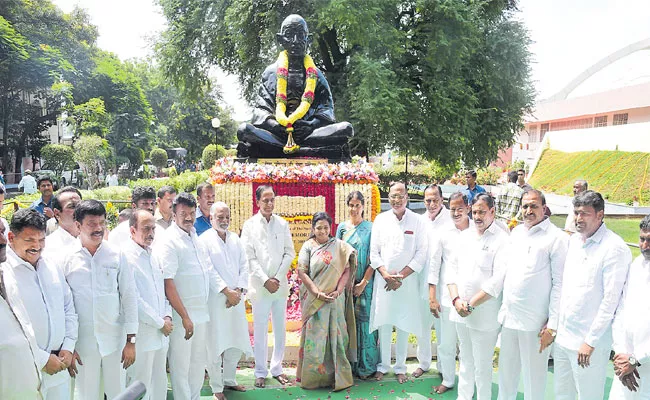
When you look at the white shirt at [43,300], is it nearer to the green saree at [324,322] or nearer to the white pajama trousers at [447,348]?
the green saree at [324,322]

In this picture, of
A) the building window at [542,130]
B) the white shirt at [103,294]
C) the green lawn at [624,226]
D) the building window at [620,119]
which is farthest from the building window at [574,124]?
the white shirt at [103,294]

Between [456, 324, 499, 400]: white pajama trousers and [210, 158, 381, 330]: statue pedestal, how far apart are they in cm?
325

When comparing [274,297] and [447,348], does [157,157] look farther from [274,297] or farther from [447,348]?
[447,348]

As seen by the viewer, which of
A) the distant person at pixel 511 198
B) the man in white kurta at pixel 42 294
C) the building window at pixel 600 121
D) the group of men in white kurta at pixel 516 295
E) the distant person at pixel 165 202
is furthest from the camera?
the building window at pixel 600 121

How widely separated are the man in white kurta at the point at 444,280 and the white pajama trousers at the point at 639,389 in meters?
1.40

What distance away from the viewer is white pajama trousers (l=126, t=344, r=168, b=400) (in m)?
3.47

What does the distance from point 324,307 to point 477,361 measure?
51.3 inches

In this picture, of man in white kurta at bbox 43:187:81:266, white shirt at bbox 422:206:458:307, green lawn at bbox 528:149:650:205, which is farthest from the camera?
green lawn at bbox 528:149:650:205

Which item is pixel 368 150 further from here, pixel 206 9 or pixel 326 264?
pixel 326 264

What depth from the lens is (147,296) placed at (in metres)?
3.40

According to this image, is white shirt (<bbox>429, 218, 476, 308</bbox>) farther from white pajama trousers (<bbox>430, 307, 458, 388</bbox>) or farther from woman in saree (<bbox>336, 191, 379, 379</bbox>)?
woman in saree (<bbox>336, 191, 379, 379</bbox>)

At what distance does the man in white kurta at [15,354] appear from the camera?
97.0 inches

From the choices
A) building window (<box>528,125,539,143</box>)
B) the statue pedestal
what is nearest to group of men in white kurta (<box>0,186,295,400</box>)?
the statue pedestal

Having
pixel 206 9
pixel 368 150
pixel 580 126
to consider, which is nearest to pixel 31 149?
pixel 206 9
